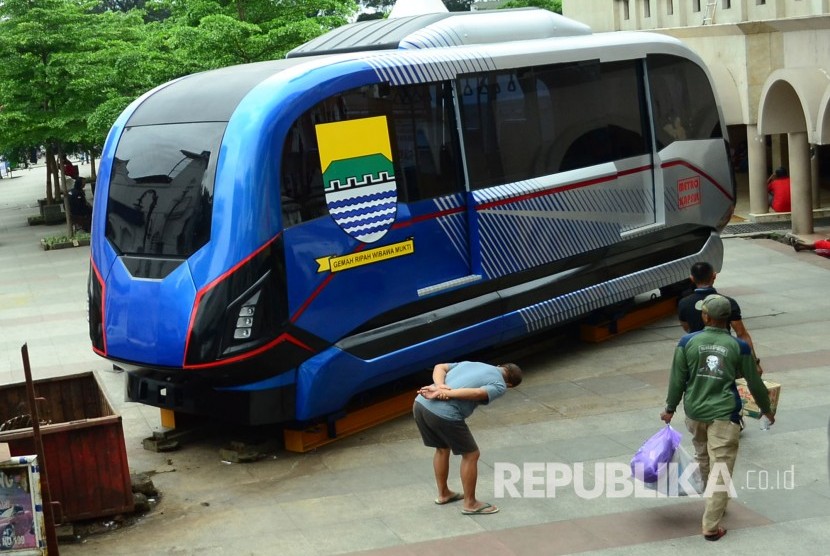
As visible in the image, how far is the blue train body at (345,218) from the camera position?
9.92 metres

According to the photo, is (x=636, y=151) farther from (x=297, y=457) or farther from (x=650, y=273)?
(x=297, y=457)

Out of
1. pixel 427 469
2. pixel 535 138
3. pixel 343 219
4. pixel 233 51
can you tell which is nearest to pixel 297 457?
pixel 427 469

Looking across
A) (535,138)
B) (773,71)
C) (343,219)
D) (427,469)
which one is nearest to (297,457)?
(427,469)

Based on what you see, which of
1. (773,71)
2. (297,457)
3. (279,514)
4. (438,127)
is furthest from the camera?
(773,71)

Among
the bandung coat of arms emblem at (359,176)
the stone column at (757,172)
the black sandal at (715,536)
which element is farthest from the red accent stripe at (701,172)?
the stone column at (757,172)

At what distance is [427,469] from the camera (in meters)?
9.95

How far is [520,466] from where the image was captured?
32.1 feet

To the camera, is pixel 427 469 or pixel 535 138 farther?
pixel 535 138

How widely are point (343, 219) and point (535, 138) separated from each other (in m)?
3.12

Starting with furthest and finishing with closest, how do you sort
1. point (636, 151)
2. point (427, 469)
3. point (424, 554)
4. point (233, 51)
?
point (233, 51), point (636, 151), point (427, 469), point (424, 554)

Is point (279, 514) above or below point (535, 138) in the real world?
below

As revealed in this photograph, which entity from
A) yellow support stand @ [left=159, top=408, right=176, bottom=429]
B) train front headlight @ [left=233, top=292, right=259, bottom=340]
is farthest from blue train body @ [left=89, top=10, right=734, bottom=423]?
yellow support stand @ [left=159, top=408, right=176, bottom=429]

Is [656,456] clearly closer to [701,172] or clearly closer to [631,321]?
[631,321]

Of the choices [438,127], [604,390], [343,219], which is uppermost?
[438,127]
